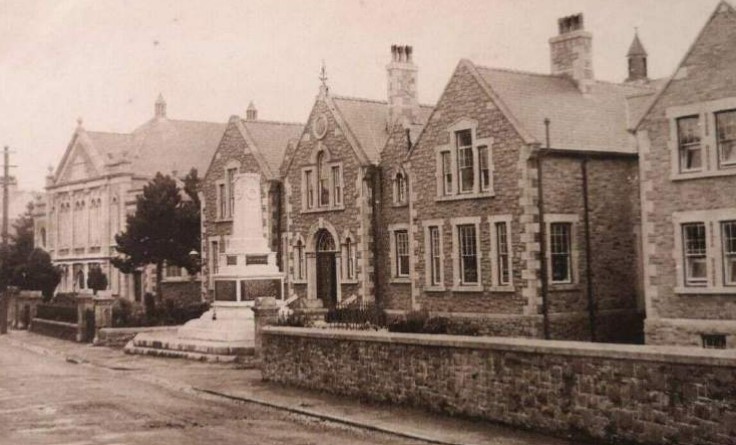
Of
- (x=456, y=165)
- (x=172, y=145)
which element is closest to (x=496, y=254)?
(x=456, y=165)

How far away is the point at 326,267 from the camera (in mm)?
37188

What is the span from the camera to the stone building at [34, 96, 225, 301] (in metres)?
58.2

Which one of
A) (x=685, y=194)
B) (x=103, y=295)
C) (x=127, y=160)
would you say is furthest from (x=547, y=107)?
(x=127, y=160)

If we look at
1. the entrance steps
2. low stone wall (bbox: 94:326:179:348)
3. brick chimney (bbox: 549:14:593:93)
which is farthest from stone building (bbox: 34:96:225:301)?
brick chimney (bbox: 549:14:593:93)

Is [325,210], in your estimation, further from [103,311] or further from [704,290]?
[704,290]

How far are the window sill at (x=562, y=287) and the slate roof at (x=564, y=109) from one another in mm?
4420

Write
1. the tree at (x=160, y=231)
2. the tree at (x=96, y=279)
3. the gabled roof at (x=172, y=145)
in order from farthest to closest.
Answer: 1. the gabled roof at (x=172, y=145)
2. the tree at (x=96, y=279)
3. the tree at (x=160, y=231)

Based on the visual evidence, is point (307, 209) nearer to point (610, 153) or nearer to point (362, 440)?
point (610, 153)

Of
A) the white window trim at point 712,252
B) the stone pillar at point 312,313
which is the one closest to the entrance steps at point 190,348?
the stone pillar at point 312,313

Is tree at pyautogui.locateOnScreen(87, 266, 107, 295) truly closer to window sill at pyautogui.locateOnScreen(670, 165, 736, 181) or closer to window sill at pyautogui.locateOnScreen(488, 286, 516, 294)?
window sill at pyautogui.locateOnScreen(488, 286, 516, 294)

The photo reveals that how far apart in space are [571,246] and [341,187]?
11100 millimetres

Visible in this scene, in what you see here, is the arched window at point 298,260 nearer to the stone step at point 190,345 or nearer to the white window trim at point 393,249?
the white window trim at point 393,249

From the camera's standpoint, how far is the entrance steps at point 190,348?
92.7ft

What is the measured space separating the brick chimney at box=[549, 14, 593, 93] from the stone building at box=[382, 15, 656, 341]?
0.04 m
